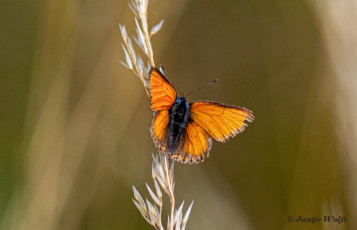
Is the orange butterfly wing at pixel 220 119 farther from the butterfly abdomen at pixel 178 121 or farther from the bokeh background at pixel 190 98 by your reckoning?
the bokeh background at pixel 190 98

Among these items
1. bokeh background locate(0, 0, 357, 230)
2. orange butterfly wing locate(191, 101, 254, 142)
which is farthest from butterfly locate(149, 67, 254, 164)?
bokeh background locate(0, 0, 357, 230)

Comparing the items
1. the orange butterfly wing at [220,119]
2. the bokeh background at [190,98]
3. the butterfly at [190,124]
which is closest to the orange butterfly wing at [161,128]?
the butterfly at [190,124]

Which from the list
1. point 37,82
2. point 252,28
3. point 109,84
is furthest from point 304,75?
point 37,82

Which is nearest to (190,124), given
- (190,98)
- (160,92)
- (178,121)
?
(178,121)

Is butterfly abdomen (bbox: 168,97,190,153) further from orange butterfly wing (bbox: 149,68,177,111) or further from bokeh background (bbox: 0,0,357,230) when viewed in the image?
bokeh background (bbox: 0,0,357,230)

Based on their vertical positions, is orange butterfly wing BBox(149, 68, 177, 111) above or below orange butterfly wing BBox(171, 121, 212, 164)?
above

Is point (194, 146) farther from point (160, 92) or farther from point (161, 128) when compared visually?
point (160, 92)

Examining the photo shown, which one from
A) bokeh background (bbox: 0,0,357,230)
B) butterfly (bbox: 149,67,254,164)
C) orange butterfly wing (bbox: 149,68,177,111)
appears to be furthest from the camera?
bokeh background (bbox: 0,0,357,230)
